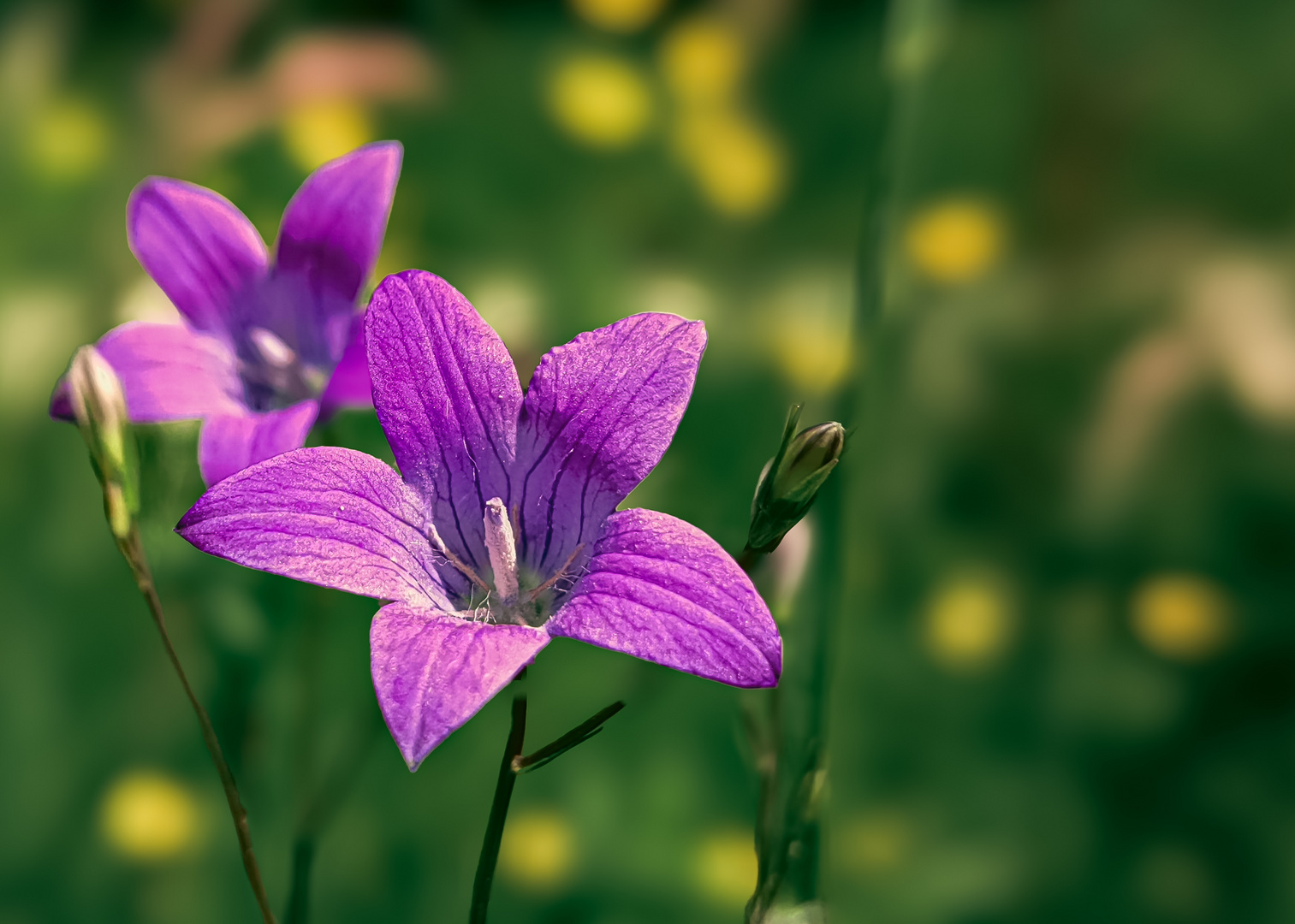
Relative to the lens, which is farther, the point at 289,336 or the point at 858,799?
the point at 858,799

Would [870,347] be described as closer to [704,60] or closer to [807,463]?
[704,60]

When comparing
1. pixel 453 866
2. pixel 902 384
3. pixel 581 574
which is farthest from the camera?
pixel 902 384

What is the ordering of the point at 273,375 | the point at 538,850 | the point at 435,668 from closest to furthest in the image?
1. the point at 435,668
2. the point at 273,375
3. the point at 538,850

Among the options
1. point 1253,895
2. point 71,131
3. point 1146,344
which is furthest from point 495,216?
point 1253,895

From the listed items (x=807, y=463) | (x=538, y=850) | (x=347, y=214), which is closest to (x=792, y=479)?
(x=807, y=463)

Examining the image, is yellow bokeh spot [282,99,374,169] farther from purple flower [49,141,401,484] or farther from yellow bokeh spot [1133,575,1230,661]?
yellow bokeh spot [1133,575,1230,661]

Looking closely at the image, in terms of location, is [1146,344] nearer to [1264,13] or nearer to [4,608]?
[1264,13]

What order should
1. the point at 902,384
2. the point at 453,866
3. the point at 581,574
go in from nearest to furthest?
the point at 581,574
the point at 453,866
the point at 902,384
